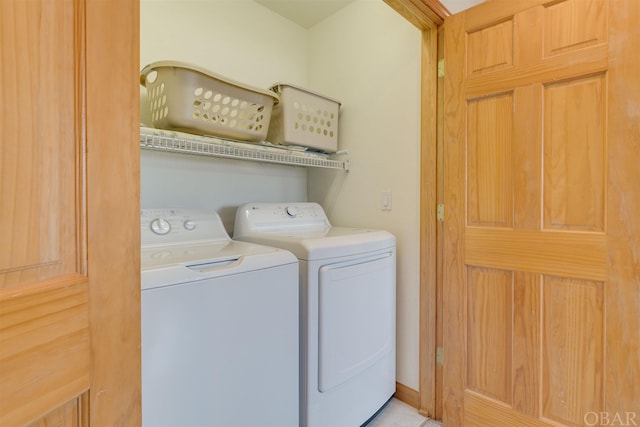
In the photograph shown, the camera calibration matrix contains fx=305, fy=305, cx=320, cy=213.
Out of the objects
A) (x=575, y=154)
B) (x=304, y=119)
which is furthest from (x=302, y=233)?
(x=575, y=154)

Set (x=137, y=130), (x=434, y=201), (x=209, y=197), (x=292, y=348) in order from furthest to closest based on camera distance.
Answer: (x=209, y=197)
(x=434, y=201)
(x=292, y=348)
(x=137, y=130)

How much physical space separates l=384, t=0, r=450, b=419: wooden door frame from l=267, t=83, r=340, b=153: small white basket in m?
0.60

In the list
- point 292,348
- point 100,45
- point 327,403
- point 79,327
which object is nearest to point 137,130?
point 100,45

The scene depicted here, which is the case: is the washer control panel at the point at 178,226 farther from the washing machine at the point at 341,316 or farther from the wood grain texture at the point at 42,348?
the wood grain texture at the point at 42,348

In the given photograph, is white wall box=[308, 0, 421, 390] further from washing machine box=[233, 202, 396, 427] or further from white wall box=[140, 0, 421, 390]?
washing machine box=[233, 202, 396, 427]

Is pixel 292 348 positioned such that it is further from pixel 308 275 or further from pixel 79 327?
pixel 79 327

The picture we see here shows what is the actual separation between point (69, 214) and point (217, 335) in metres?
0.69

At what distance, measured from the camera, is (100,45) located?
48cm

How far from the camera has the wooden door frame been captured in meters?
1.64

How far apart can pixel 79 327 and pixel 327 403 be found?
3.94ft

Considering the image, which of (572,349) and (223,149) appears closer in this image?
(572,349)

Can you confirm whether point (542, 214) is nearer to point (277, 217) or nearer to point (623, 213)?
point (623, 213)

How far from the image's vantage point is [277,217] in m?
1.83

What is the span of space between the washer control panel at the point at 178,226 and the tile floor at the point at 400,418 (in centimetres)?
130
